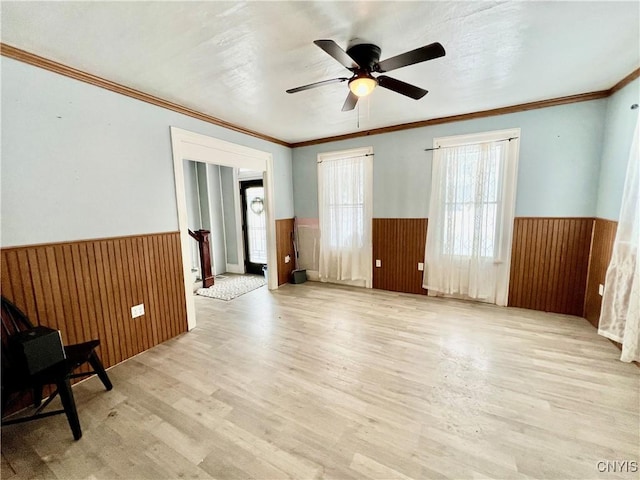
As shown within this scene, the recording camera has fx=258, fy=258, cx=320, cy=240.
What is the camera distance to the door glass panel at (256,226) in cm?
546

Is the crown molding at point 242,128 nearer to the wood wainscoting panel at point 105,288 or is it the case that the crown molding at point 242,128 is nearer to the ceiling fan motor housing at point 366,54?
the wood wainscoting panel at point 105,288

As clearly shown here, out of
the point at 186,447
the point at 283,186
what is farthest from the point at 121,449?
the point at 283,186

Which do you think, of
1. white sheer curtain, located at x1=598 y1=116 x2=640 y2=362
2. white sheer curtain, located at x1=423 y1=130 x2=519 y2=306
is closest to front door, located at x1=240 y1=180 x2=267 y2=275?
white sheer curtain, located at x1=423 y1=130 x2=519 y2=306

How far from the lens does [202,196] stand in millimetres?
5469

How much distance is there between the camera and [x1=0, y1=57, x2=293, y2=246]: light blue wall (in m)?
1.81

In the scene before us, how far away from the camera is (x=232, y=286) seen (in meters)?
4.76

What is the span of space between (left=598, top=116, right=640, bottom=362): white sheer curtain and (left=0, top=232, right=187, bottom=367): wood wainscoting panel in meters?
4.24

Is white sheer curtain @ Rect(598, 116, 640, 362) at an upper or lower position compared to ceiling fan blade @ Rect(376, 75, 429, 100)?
lower

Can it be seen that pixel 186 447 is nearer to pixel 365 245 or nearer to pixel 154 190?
pixel 154 190

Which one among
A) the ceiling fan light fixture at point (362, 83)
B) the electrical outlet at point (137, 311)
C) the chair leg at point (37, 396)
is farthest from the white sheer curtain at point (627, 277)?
the chair leg at point (37, 396)

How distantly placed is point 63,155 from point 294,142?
130 inches

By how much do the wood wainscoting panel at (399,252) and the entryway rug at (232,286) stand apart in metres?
2.23

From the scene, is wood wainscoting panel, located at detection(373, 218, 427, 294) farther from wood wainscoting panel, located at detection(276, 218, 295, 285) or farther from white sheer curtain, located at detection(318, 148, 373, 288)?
wood wainscoting panel, located at detection(276, 218, 295, 285)
